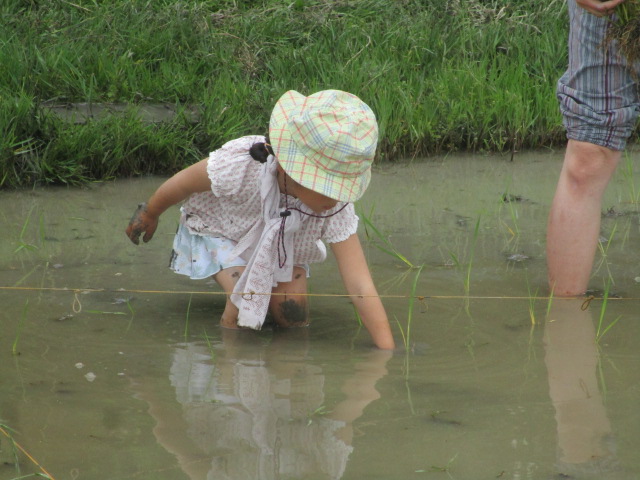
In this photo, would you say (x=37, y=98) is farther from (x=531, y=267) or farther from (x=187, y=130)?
(x=531, y=267)

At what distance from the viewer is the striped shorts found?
9.59 feet

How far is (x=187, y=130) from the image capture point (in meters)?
4.75

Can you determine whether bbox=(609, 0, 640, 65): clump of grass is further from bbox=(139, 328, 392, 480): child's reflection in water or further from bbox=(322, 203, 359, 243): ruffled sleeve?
bbox=(139, 328, 392, 480): child's reflection in water

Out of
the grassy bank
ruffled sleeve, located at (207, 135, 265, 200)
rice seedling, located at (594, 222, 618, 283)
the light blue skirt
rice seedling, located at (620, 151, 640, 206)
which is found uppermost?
ruffled sleeve, located at (207, 135, 265, 200)

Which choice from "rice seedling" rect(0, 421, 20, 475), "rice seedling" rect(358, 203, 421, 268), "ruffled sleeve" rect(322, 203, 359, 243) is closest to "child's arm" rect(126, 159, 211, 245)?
"ruffled sleeve" rect(322, 203, 359, 243)

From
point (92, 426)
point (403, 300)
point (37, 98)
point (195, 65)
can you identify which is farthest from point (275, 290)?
point (195, 65)

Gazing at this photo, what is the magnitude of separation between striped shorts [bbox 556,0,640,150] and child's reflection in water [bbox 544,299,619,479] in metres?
0.55

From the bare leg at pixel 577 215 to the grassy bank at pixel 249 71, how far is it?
1.85m

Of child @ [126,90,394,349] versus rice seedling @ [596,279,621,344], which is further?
rice seedling @ [596,279,621,344]

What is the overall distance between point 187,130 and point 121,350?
85.6 inches

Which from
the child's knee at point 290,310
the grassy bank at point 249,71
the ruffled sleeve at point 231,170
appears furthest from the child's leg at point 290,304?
the grassy bank at point 249,71

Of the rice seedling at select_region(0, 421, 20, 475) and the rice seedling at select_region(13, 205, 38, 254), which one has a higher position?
the rice seedling at select_region(0, 421, 20, 475)

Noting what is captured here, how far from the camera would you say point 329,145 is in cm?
258

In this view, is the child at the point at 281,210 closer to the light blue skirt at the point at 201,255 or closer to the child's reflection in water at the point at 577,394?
the light blue skirt at the point at 201,255
